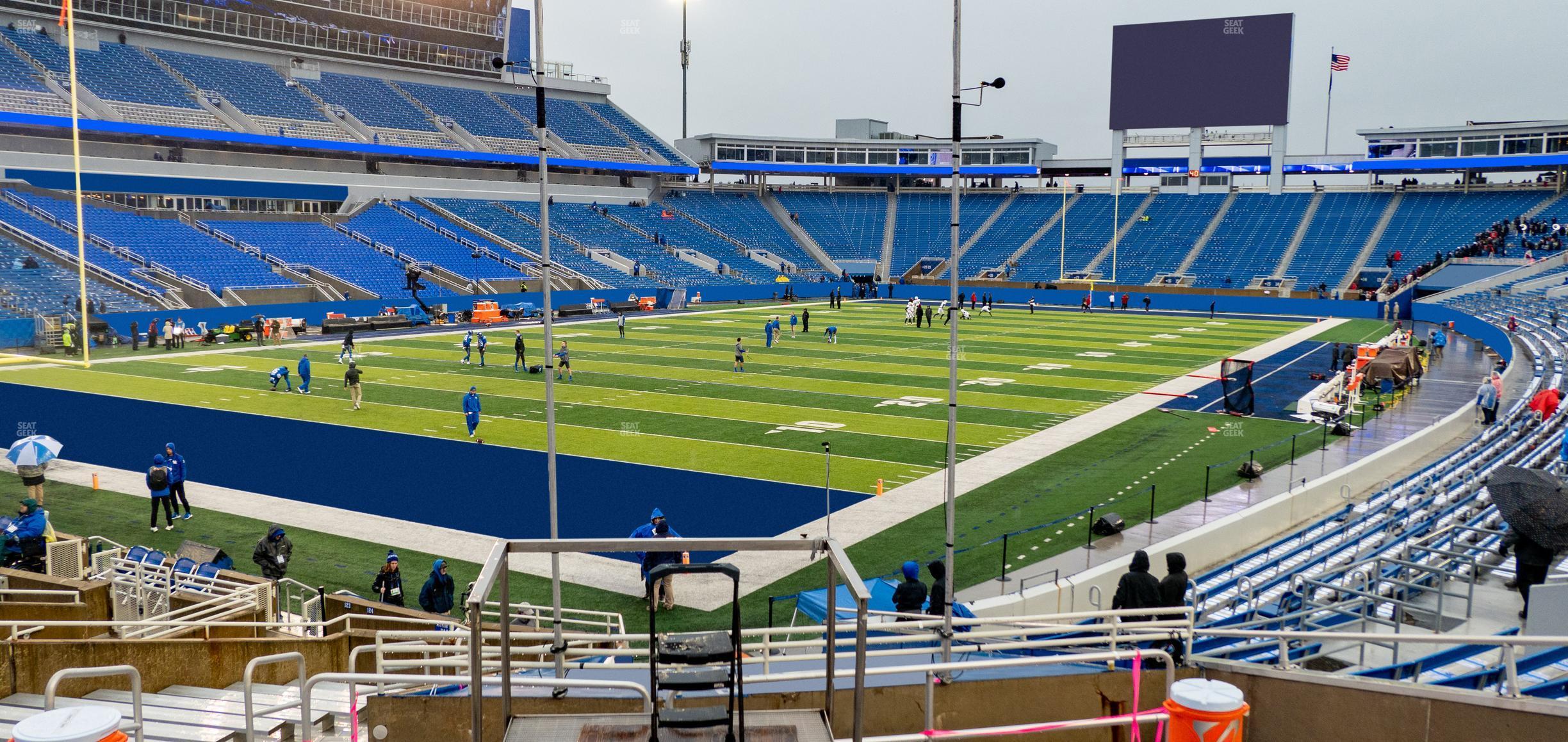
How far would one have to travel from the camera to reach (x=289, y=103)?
64375 mm

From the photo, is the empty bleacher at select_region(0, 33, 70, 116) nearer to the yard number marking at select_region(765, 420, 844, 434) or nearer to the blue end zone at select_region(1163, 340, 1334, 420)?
the yard number marking at select_region(765, 420, 844, 434)

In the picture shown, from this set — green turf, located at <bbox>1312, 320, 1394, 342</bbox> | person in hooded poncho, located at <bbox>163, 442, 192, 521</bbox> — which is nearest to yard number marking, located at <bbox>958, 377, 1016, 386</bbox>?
green turf, located at <bbox>1312, 320, 1394, 342</bbox>

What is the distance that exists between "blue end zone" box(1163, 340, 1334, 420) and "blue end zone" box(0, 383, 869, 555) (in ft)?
44.2

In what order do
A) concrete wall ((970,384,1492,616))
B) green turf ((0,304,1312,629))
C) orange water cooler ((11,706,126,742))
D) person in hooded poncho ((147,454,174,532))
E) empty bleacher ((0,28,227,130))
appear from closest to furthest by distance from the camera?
orange water cooler ((11,706,126,742)), concrete wall ((970,384,1492,616)), green turf ((0,304,1312,629)), person in hooded poncho ((147,454,174,532)), empty bleacher ((0,28,227,130))

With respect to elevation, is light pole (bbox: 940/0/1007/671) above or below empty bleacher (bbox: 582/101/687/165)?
below

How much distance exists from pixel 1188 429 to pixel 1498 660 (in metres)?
17.8

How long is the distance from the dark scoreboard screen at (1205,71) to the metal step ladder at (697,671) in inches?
3006

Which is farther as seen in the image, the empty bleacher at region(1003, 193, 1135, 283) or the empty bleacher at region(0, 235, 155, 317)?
the empty bleacher at region(1003, 193, 1135, 283)

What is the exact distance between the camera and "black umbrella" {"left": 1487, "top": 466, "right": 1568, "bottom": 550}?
8.34 metres

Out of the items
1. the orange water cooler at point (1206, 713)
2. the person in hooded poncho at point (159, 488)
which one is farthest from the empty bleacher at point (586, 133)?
the orange water cooler at point (1206, 713)

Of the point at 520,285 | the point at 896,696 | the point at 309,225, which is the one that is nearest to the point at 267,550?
the point at 896,696

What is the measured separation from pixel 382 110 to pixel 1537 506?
233 ft

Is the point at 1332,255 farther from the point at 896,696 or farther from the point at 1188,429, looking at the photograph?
the point at 896,696

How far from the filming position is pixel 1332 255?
70.4m
